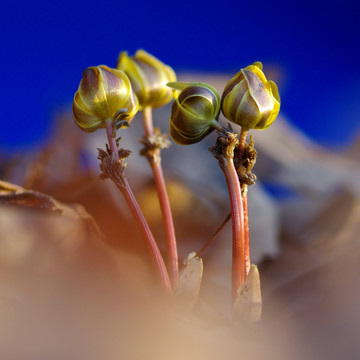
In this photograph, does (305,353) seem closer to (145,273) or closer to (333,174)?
(145,273)

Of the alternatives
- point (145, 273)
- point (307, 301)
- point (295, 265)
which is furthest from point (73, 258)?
point (295, 265)

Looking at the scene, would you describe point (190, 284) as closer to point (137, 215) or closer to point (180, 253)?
point (137, 215)

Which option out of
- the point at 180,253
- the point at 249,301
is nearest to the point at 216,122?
the point at 249,301

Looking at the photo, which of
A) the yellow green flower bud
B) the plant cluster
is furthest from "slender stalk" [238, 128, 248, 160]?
the yellow green flower bud

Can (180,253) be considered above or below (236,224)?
above

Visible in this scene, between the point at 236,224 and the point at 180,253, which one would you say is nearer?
the point at 236,224

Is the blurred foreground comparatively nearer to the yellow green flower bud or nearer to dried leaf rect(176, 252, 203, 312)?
dried leaf rect(176, 252, 203, 312)

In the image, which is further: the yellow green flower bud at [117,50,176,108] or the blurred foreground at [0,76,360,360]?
the yellow green flower bud at [117,50,176,108]
